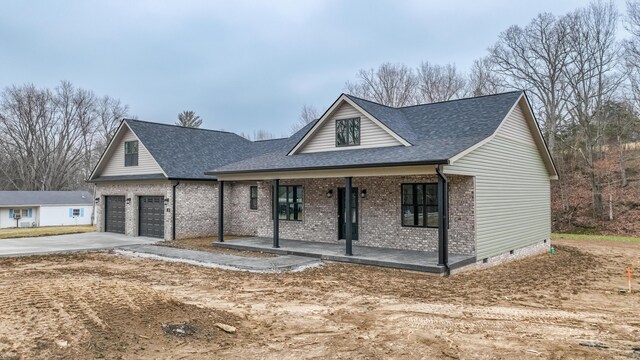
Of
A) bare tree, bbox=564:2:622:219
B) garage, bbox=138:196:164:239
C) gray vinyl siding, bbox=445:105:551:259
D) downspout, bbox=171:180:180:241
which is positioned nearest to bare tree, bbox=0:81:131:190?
garage, bbox=138:196:164:239

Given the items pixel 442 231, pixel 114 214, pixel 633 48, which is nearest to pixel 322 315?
pixel 442 231

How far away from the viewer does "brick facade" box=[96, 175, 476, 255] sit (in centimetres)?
1254

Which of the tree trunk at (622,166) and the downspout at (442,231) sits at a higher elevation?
the tree trunk at (622,166)

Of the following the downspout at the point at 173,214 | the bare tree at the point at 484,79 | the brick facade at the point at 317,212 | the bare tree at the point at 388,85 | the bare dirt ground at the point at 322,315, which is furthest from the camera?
the bare tree at the point at 388,85

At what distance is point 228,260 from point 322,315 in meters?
6.11

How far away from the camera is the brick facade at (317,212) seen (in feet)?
41.1

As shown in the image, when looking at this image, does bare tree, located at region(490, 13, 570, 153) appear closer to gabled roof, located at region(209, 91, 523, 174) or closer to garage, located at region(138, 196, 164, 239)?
gabled roof, located at region(209, 91, 523, 174)

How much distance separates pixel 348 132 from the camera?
15.1m

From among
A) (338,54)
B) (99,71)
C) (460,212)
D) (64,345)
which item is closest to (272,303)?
(64,345)

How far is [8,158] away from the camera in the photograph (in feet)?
144

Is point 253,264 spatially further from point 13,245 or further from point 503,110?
point 13,245

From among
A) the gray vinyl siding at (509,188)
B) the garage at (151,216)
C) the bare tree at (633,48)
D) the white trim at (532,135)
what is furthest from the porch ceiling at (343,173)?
the bare tree at (633,48)

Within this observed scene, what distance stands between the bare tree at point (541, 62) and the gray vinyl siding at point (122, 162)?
25304 millimetres

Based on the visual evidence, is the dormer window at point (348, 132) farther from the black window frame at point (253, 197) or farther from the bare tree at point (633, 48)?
the bare tree at point (633, 48)
